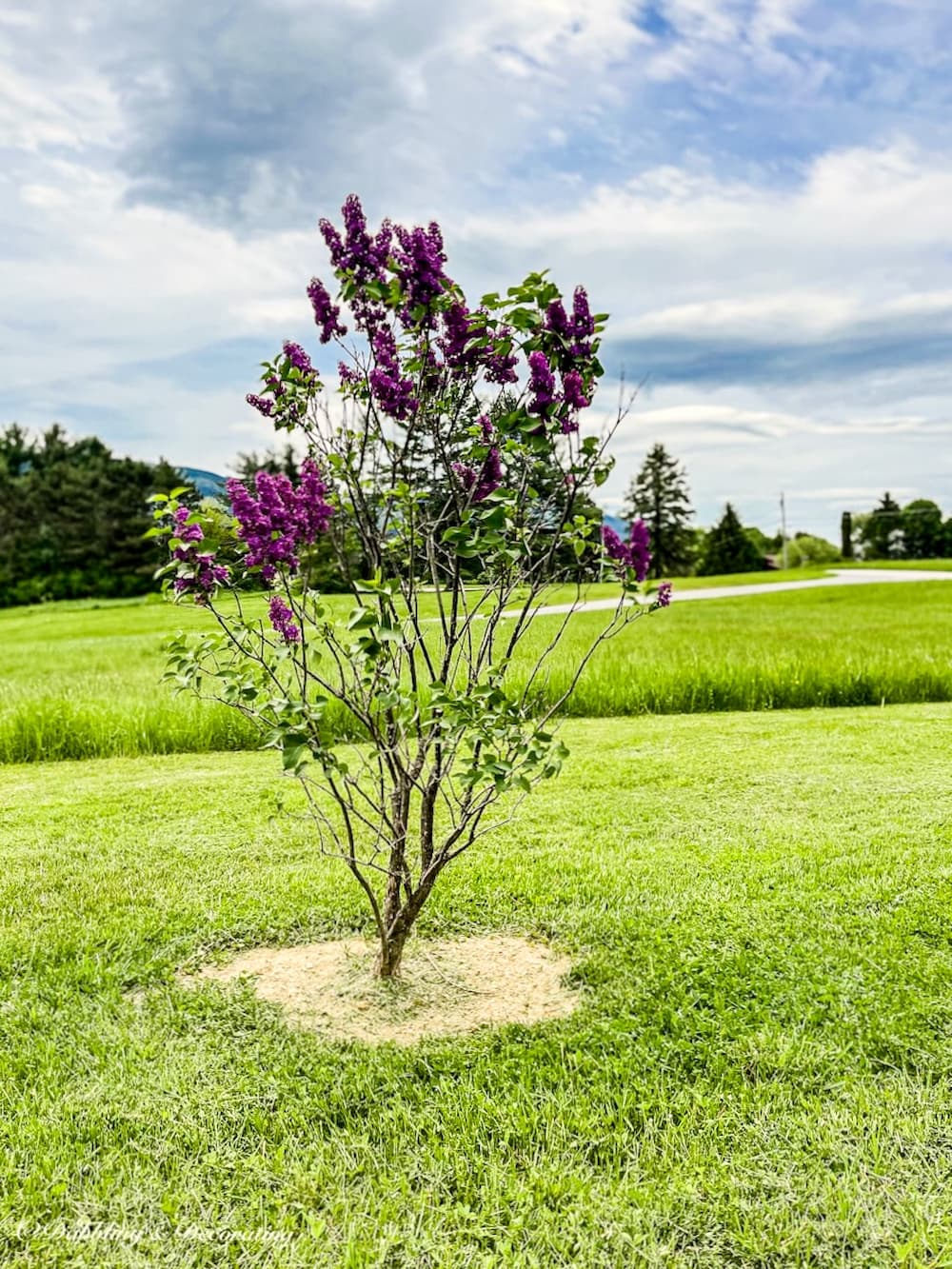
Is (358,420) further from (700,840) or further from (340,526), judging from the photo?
(700,840)

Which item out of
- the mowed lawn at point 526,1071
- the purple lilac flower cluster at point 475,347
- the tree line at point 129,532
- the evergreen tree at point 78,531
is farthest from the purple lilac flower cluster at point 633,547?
the evergreen tree at point 78,531

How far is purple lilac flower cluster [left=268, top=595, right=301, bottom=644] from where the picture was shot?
257cm

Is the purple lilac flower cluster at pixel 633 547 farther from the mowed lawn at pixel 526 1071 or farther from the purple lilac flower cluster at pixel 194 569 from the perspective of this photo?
the mowed lawn at pixel 526 1071

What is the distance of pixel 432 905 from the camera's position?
3.62 metres

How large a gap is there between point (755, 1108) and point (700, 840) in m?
2.02

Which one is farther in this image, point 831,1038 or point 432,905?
point 432,905

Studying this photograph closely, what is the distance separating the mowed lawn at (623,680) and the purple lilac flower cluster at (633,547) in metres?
2.02

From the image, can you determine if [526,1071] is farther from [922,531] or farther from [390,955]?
Answer: [922,531]

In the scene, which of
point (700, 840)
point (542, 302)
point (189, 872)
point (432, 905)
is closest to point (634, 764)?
point (700, 840)

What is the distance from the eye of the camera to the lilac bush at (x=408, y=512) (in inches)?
95.3

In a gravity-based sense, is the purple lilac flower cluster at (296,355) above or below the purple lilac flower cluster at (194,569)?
above

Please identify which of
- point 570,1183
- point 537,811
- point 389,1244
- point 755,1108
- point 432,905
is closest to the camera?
point 389,1244

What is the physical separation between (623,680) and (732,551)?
122ft

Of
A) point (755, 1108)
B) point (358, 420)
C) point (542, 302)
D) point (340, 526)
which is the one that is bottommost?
point (755, 1108)
